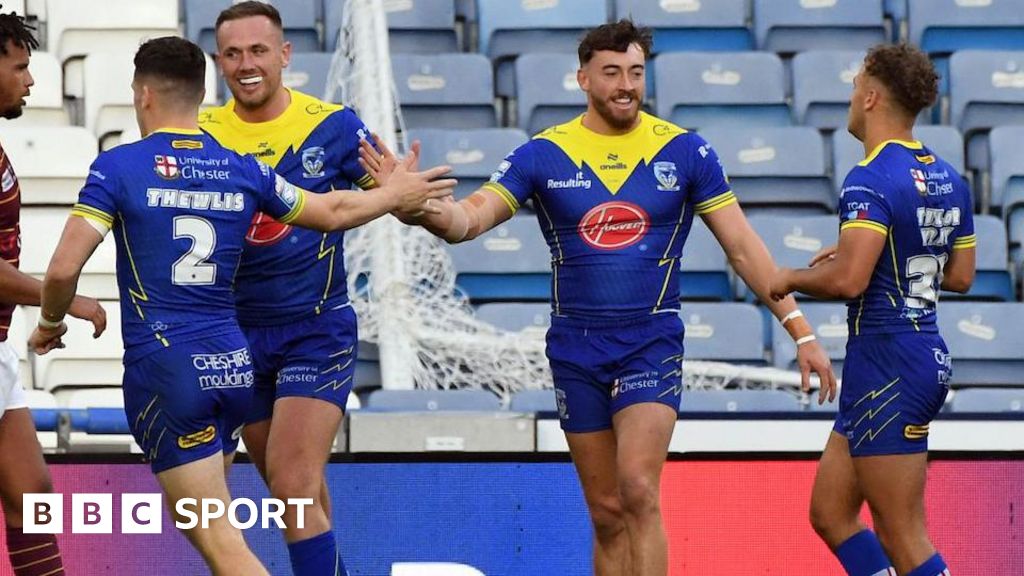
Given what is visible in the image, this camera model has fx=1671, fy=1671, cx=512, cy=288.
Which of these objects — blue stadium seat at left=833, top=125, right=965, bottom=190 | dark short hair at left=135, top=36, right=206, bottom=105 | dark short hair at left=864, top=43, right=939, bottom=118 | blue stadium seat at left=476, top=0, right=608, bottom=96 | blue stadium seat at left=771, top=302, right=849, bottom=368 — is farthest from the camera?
blue stadium seat at left=476, top=0, right=608, bottom=96

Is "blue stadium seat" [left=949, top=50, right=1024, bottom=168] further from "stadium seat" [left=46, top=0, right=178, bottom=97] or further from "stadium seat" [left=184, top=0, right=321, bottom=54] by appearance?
"stadium seat" [left=46, top=0, right=178, bottom=97]

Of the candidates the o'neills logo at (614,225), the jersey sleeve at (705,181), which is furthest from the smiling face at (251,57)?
the jersey sleeve at (705,181)

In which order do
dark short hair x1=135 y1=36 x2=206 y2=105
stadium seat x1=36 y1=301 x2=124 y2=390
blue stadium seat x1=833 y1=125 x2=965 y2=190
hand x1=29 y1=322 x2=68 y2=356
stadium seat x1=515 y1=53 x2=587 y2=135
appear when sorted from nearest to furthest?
dark short hair x1=135 y1=36 x2=206 y2=105 → hand x1=29 y1=322 x2=68 y2=356 → stadium seat x1=36 y1=301 x2=124 y2=390 → blue stadium seat x1=833 y1=125 x2=965 y2=190 → stadium seat x1=515 y1=53 x2=587 y2=135

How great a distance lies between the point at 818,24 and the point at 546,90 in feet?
7.17

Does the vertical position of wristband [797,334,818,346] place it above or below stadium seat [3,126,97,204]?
below

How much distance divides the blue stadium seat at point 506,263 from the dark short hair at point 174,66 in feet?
14.8

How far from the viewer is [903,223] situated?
20.2 ft

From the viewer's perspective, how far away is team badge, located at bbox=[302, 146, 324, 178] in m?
6.59

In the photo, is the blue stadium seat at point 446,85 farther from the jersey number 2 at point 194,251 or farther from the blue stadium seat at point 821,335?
the jersey number 2 at point 194,251

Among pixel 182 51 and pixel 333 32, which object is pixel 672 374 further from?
pixel 333 32

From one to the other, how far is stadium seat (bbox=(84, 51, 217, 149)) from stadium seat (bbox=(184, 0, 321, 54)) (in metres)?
0.69

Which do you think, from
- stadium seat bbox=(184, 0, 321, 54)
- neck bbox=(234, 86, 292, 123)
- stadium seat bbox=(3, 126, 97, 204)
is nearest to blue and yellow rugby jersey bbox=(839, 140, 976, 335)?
neck bbox=(234, 86, 292, 123)

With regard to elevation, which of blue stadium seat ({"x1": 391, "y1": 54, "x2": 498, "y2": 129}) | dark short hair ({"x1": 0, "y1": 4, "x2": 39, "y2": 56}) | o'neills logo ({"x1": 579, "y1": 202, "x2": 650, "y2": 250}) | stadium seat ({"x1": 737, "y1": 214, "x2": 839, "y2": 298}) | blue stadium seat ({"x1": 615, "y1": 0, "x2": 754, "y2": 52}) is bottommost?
stadium seat ({"x1": 737, "y1": 214, "x2": 839, "y2": 298})

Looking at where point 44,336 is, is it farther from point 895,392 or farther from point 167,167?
point 895,392
